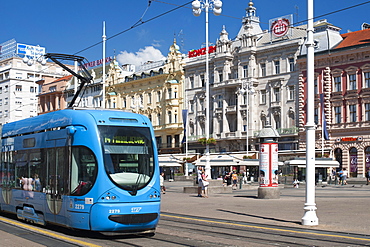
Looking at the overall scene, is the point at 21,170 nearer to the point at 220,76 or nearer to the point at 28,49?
the point at 220,76

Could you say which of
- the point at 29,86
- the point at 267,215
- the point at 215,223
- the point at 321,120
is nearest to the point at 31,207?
the point at 215,223

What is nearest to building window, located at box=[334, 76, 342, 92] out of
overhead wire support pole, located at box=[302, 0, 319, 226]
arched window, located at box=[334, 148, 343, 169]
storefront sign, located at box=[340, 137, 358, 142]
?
storefront sign, located at box=[340, 137, 358, 142]

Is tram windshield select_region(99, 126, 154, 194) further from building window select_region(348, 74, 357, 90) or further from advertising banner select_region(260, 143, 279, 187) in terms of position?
building window select_region(348, 74, 357, 90)

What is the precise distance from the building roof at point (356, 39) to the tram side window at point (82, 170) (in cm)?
4488

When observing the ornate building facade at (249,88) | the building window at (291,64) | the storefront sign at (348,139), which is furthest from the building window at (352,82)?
the building window at (291,64)

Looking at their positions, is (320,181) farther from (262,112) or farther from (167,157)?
(167,157)

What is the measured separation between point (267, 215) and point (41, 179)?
303 inches

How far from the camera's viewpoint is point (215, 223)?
16312mm

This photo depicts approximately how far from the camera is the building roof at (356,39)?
53.4m

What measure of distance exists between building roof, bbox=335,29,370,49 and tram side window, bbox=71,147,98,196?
4488 cm

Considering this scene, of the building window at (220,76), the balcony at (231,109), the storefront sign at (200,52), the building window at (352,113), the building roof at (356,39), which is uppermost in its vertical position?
the storefront sign at (200,52)

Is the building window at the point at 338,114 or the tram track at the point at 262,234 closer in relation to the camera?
the tram track at the point at 262,234

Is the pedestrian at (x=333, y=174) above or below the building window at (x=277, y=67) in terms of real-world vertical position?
below

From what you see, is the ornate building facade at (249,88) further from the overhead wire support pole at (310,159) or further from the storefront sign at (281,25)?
the overhead wire support pole at (310,159)
